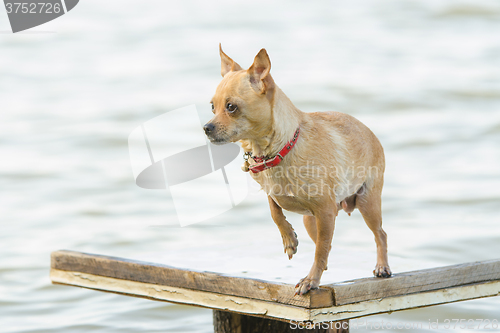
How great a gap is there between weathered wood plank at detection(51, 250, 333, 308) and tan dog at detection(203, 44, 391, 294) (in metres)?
0.09

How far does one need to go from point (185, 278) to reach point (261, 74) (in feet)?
4.53

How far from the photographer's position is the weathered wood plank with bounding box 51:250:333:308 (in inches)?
137

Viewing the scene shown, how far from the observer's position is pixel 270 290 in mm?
3592

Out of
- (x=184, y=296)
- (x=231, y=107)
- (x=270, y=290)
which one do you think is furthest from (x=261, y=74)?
(x=184, y=296)

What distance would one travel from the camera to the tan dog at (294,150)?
324 cm

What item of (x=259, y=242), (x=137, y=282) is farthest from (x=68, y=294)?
(x=137, y=282)

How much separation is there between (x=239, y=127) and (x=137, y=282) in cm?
147

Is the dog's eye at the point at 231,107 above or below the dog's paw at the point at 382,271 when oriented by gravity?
above

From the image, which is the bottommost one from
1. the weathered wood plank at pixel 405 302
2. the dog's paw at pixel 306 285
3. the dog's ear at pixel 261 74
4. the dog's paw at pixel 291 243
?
the weathered wood plank at pixel 405 302

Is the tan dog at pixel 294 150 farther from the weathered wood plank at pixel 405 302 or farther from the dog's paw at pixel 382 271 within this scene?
the weathered wood plank at pixel 405 302

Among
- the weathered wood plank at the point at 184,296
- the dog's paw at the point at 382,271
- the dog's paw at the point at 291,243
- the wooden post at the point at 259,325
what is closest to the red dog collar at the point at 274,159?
the dog's paw at the point at 291,243

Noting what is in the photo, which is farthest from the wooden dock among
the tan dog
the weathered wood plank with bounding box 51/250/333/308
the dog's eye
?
the dog's eye

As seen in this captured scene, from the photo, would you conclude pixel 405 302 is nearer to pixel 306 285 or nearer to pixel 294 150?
pixel 306 285

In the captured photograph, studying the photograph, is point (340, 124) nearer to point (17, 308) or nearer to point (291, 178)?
point (291, 178)
